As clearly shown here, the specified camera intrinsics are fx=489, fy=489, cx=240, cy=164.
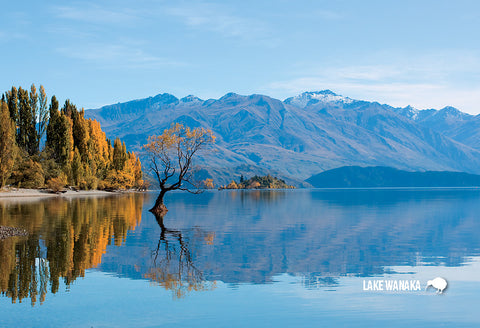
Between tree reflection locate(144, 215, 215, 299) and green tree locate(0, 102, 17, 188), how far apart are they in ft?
252

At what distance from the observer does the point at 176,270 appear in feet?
88.4

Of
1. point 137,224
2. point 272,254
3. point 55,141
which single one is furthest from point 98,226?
point 55,141

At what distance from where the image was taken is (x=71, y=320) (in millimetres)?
17297

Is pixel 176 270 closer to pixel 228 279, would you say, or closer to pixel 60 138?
pixel 228 279

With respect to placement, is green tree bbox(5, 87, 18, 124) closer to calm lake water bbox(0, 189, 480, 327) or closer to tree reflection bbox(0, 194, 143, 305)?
tree reflection bbox(0, 194, 143, 305)

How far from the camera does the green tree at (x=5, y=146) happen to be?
337ft

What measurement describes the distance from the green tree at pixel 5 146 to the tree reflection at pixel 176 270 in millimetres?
76923

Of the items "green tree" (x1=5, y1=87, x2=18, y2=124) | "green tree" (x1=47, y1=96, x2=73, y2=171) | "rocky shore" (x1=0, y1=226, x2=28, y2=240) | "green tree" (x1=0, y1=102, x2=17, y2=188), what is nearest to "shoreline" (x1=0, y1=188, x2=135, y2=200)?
"green tree" (x1=0, y1=102, x2=17, y2=188)

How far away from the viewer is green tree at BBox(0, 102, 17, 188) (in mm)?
102750

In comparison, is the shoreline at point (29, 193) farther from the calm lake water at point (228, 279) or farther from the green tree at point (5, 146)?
the calm lake water at point (228, 279)

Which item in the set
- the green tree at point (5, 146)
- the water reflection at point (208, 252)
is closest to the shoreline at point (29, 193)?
the green tree at point (5, 146)

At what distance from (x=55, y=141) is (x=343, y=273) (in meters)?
117

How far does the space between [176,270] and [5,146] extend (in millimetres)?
89082

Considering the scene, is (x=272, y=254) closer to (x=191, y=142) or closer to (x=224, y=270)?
(x=224, y=270)
